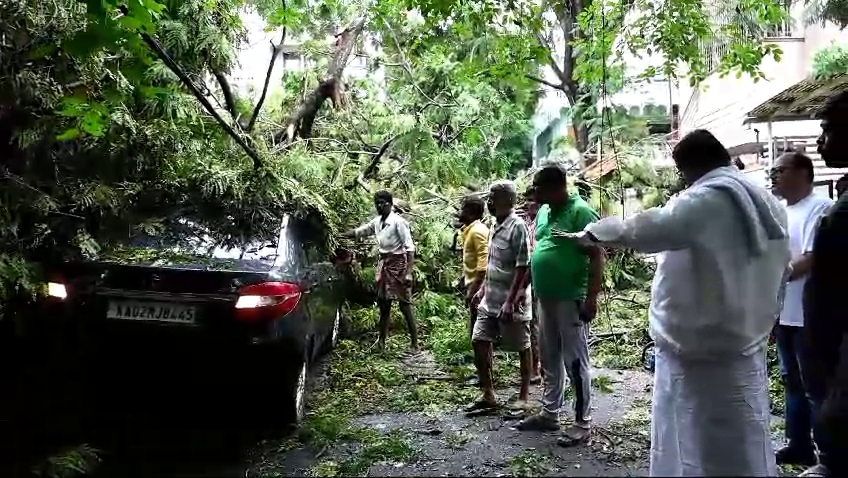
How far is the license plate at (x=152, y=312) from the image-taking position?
4508 mm

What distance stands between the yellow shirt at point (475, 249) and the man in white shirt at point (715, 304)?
3606 mm

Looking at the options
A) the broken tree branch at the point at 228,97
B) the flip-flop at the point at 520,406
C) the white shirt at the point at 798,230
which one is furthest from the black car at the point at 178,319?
the broken tree branch at the point at 228,97

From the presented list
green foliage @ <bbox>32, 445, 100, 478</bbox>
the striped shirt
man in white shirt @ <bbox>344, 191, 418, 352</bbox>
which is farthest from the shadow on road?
man in white shirt @ <bbox>344, 191, 418, 352</bbox>

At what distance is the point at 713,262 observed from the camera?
270 centimetres

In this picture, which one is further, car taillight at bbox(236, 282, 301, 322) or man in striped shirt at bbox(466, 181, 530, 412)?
man in striped shirt at bbox(466, 181, 530, 412)

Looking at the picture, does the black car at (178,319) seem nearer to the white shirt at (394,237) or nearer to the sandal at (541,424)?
the sandal at (541,424)

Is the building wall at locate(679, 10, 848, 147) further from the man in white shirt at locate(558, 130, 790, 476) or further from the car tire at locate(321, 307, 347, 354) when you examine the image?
the man in white shirt at locate(558, 130, 790, 476)

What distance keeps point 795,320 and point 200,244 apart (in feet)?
12.3

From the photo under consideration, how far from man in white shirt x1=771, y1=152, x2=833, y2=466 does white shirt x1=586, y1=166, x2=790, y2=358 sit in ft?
4.66

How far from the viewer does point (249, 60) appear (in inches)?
432

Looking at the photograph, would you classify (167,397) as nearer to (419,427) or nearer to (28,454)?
(28,454)

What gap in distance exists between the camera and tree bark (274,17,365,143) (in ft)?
30.4

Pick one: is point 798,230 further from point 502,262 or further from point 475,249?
point 475,249

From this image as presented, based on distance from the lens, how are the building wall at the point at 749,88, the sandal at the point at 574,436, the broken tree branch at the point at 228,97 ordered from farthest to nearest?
the building wall at the point at 749,88 → the broken tree branch at the point at 228,97 → the sandal at the point at 574,436
